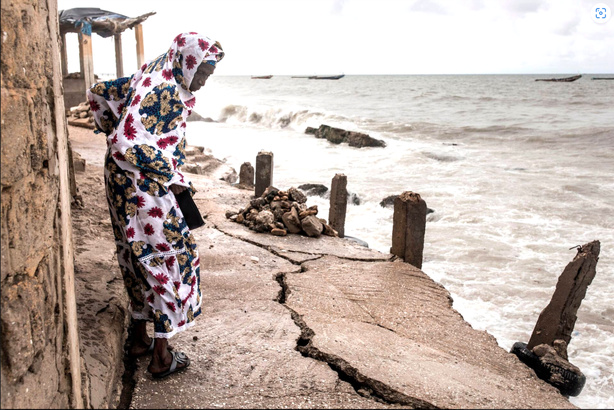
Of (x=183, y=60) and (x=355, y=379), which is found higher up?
(x=183, y=60)

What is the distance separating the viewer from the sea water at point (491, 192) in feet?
18.2

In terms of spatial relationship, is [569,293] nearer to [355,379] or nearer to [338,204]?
[355,379]

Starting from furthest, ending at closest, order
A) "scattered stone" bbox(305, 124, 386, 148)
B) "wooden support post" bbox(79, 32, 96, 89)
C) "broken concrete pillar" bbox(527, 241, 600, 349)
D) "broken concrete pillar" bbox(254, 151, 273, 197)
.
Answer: "scattered stone" bbox(305, 124, 386, 148)
"wooden support post" bbox(79, 32, 96, 89)
"broken concrete pillar" bbox(254, 151, 273, 197)
"broken concrete pillar" bbox(527, 241, 600, 349)

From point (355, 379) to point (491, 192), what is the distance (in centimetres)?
911

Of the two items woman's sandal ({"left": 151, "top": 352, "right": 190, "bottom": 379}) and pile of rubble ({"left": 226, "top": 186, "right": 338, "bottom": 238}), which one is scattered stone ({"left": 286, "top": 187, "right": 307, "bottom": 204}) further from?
woman's sandal ({"left": 151, "top": 352, "right": 190, "bottom": 379})

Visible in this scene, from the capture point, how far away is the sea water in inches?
218

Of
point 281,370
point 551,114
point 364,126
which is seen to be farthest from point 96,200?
point 551,114

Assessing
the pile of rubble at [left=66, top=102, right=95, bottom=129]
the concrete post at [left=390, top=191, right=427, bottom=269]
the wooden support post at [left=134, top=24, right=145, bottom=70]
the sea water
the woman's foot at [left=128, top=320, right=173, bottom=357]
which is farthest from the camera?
the wooden support post at [left=134, top=24, right=145, bottom=70]

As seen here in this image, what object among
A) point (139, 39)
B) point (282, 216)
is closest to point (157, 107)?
point (282, 216)

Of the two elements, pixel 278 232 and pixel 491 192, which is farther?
pixel 491 192

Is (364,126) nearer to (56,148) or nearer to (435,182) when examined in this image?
(435,182)

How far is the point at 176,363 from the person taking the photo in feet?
8.55

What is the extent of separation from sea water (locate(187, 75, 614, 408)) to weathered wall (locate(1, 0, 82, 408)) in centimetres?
354

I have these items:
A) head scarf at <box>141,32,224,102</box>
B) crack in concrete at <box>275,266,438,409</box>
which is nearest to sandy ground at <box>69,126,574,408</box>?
crack in concrete at <box>275,266,438,409</box>
